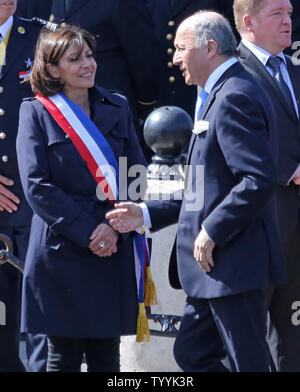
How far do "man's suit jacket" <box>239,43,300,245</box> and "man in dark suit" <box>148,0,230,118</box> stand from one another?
4.83 feet

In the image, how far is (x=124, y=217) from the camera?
4.41 meters

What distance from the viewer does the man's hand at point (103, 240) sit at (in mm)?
4363

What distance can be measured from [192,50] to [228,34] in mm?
167

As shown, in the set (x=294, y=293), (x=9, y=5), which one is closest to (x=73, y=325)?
(x=294, y=293)

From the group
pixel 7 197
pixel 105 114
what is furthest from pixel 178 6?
pixel 105 114

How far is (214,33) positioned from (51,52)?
72 cm

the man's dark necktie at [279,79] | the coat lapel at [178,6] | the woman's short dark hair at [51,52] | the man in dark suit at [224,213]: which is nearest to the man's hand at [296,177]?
the man's dark necktie at [279,79]

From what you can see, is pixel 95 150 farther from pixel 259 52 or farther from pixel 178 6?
pixel 178 6

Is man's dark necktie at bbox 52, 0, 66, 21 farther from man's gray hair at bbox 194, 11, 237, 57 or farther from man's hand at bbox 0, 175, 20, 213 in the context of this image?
man's gray hair at bbox 194, 11, 237, 57

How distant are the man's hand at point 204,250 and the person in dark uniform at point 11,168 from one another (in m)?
1.28

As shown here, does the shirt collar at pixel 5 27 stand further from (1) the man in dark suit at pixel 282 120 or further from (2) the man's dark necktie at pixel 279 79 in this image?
(2) the man's dark necktie at pixel 279 79

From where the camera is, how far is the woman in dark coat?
4.40 m
